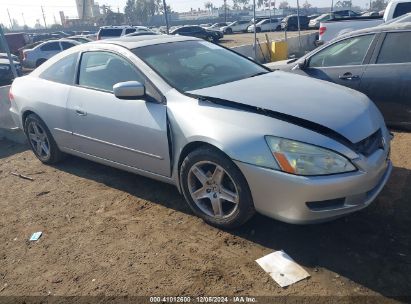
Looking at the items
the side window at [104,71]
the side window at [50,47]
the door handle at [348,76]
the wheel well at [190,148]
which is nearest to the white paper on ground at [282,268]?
the wheel well at [190,148]

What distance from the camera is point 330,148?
8.97 ft

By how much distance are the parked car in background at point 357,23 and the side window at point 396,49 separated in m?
5.93

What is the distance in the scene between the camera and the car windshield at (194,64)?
3660 mm

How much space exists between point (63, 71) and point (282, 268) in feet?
11.2

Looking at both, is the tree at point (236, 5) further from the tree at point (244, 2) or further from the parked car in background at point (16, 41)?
the parked car in background at point (16, 41)

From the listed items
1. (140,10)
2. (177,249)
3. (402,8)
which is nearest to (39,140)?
(177,249)

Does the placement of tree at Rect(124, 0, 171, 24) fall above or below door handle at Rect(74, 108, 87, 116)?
above

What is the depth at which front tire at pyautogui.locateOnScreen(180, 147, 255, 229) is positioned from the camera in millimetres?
3016

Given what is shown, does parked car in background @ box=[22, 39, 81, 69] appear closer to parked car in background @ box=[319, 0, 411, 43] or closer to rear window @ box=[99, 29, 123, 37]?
rear window @ box=[99, 29, 123, 37]

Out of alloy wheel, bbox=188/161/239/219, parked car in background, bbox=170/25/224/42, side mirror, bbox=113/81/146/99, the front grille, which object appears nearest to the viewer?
the front grille

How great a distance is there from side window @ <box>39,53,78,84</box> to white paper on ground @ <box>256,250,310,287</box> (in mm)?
2990

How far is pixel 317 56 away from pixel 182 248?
381 cm

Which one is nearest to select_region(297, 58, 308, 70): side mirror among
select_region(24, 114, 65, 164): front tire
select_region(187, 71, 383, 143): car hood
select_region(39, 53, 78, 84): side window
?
select_region(187, 71, 383, 143): car hood

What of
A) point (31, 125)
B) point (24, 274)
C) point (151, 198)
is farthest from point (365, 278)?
point (31, 125)
